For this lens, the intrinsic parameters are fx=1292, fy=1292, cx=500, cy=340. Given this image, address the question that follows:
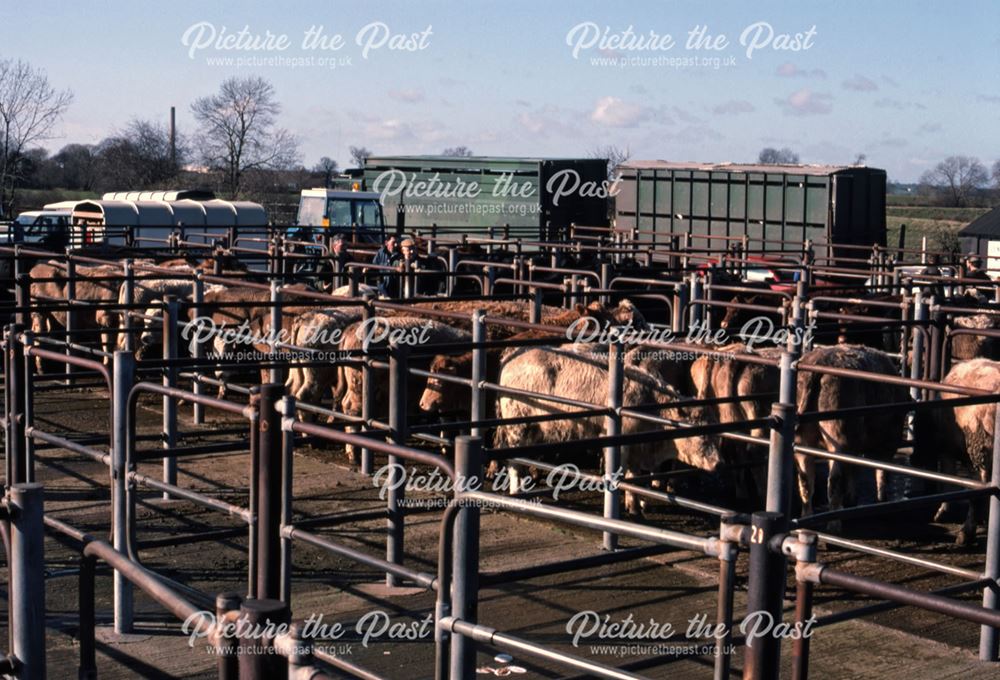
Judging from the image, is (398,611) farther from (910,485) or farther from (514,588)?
(910,485)

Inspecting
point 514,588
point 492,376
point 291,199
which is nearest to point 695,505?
point 514,588

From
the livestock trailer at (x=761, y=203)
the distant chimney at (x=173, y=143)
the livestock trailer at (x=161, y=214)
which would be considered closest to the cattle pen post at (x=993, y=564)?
the livestock trailer at (x=761, y=203)

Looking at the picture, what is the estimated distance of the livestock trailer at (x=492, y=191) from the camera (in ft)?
103

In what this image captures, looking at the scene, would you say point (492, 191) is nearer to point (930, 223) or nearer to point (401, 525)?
point (401, 525)

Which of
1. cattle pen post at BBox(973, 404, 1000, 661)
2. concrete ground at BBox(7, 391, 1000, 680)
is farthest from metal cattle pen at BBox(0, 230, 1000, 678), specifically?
concrete ground at BBox(7, 391, 1000, 680)

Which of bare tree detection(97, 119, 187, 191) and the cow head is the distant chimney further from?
the cow head

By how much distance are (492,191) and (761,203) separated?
6.97 meters

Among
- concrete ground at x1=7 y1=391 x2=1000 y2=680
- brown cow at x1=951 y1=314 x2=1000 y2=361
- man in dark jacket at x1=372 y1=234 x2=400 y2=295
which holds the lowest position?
concrete ground at x1=7 y1=391 x2=1000 y2=680

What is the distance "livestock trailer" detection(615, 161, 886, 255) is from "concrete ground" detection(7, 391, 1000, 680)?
57.8 feet

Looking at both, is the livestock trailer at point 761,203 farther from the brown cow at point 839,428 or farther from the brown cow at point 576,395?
the brown cow at point 839,428

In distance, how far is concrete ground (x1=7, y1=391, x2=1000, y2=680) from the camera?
6441 millimetres

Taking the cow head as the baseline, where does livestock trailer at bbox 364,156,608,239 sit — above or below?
above

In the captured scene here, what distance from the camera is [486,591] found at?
7.63m

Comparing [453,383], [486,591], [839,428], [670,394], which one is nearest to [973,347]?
[839,428]
